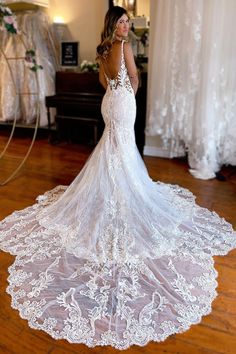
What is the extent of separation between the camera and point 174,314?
5.02 feet

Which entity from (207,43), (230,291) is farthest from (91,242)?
(207,43)

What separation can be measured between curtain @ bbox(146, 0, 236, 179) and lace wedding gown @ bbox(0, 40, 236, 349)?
932 millimetres

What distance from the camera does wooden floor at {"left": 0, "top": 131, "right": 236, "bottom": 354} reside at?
1.38 m

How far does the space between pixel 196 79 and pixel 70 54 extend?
2.39 metres

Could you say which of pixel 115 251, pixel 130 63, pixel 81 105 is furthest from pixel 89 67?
pixel 115 251

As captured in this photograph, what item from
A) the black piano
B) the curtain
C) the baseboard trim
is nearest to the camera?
the curtain

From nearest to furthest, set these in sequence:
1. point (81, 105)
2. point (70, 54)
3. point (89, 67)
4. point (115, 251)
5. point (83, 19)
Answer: point (115, 251) → point (81, 105) → point (89, 67) → point (83, 19) → point (70, 54)

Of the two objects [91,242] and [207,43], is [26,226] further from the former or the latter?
[207,43]

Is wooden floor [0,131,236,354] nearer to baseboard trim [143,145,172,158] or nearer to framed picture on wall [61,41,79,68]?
baseboard trim [143,145,172,158]

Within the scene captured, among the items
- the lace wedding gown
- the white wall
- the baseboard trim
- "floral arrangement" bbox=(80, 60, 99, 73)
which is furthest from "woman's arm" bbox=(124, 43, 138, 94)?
the white wall

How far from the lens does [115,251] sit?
6.45 feet

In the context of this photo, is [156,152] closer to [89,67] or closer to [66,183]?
[66,183]

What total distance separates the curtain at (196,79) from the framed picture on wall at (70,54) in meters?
1.62

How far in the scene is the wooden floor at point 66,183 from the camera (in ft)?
4.53
